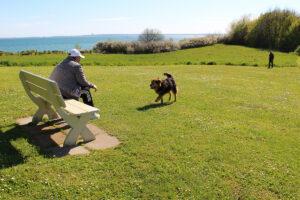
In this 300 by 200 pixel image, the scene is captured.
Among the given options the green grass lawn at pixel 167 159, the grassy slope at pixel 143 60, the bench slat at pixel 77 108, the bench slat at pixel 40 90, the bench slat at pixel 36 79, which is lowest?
the green grass lawn at pixel 167 159

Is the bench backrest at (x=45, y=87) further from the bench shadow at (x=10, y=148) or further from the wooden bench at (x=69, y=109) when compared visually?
the bench shadow at (x=10, y=148)

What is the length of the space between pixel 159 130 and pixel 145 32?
234 feet

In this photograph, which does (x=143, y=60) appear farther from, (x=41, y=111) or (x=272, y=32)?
(x=272, y=32)

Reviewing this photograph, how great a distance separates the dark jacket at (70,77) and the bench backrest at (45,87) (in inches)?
20.5

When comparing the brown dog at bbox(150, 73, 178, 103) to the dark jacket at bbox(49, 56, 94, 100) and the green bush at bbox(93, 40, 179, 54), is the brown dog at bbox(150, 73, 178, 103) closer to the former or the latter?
the dark jacket at bbox(49, 56, 94, 100)

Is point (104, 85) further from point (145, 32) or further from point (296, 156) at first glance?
point (145, 32)

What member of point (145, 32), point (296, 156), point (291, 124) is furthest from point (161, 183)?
point (145, 32)

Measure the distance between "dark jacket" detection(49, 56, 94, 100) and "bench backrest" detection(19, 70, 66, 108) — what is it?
0.52 m

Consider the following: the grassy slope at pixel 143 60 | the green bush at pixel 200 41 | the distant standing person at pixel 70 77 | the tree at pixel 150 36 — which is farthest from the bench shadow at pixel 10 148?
the tree at pixel 150 36

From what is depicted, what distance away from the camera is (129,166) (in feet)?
13.4

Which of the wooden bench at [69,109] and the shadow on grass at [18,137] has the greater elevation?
the wooden bench at [69,109]

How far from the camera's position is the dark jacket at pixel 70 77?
5.52 m

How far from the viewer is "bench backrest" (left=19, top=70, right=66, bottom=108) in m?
4.36

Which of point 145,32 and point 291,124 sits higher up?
point 145,32
